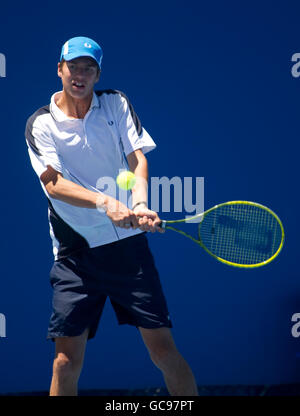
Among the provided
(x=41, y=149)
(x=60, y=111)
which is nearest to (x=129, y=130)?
(x=60, y=111)

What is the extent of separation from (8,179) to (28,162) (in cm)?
16

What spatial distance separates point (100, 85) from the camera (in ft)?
14.6

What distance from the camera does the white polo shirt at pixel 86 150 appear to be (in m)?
3.49

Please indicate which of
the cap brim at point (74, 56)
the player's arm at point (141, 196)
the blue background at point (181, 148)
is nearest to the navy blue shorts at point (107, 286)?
the player's arm at point (141, 196)

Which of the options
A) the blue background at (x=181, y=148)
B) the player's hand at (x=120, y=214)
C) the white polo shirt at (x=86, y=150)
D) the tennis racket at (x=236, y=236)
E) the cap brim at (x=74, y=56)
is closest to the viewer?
the player's hand at (x=120, y=214)

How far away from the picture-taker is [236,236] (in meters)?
3.76

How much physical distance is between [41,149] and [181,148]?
1.32m

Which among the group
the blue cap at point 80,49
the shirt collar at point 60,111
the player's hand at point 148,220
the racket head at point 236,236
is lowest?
the racket head at point 236,236

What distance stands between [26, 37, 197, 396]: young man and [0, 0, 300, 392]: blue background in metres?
0.94

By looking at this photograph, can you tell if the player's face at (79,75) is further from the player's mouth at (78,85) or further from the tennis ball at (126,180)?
the tennis ball at (126,180)
